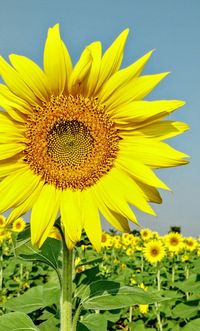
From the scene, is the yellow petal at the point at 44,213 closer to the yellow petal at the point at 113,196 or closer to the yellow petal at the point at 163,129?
the yellow petal at the point at 113,196

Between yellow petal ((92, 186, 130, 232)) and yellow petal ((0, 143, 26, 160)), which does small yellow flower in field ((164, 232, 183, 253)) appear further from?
yellow petal ((0, 143, 26, 160))

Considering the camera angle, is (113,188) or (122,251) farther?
Answer: (122,251)

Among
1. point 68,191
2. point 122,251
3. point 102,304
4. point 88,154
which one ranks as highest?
point 88,154

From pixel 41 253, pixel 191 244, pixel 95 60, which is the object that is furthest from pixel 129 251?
pixel 95 60

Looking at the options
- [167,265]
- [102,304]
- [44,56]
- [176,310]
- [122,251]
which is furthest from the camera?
[122,251]

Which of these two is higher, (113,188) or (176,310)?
(113,188)

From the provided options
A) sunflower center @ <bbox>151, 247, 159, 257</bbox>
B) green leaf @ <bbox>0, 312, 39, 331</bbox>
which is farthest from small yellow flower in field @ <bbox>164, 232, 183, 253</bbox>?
green leaf @ <bbox>0, 312, 39, 331</bbox>

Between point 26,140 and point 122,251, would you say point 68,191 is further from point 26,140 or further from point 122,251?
point 122,251

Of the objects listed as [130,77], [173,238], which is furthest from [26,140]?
[173,238]
